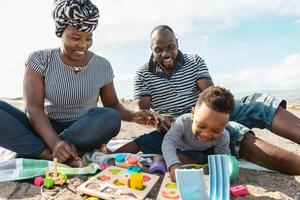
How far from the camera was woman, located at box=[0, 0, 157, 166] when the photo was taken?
2385 millimetres

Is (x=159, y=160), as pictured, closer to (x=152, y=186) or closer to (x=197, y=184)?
(x=152, y=186)

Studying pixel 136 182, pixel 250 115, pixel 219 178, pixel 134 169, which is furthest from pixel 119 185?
pixel 250 115

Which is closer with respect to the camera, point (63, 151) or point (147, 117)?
point (63, 151)

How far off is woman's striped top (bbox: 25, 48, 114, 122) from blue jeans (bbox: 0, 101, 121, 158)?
0.20 meters

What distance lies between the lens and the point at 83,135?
7.91 feet

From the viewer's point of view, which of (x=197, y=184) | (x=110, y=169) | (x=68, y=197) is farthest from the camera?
(x=110, y=169)

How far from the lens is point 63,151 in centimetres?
225

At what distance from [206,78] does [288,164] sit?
88 centimetres

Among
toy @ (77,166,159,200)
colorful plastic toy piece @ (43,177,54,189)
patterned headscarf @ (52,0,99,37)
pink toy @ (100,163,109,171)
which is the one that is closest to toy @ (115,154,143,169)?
pink toy @ (100,163,109,171)

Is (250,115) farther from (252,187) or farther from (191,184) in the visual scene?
(191,184)

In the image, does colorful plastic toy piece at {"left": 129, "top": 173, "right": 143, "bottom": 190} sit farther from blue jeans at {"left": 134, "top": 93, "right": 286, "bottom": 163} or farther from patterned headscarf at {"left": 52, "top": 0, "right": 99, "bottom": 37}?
patterned headscarf at {"left": 52, "top": 0, "right": 99, "bottom": 37}

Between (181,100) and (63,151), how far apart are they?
913 millimetres

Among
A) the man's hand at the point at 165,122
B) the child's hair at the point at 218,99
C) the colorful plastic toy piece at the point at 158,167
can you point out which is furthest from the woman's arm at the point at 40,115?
the child's hair at the point at 218,99

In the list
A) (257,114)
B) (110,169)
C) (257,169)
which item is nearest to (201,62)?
(257,114)
